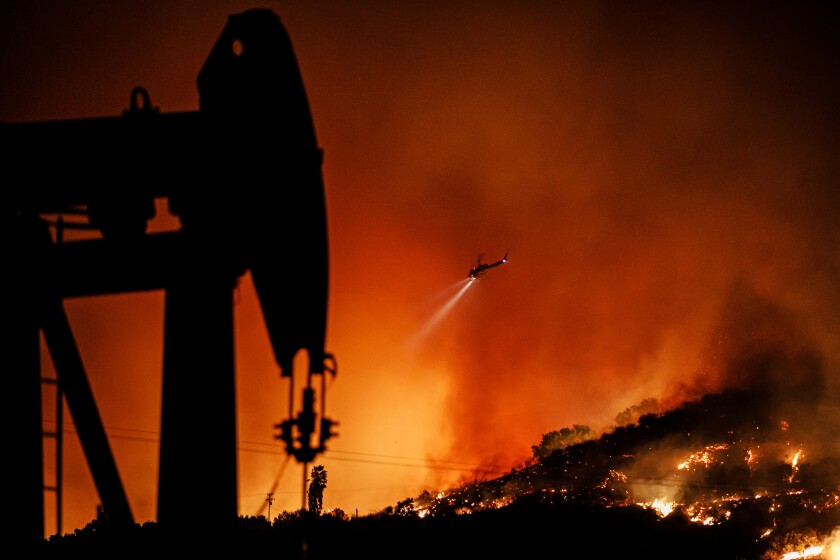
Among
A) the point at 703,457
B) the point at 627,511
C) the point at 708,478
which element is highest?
the point at 703,457

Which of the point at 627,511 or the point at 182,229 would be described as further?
the point at 627,511

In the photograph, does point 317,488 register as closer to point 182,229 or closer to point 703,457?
point 703,457

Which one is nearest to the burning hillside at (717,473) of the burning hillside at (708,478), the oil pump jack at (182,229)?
the burning hillside at (708,478)

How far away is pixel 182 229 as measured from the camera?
4863 millimetres

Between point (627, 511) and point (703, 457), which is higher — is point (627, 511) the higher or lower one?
the lower one

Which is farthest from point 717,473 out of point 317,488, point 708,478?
point 317,488

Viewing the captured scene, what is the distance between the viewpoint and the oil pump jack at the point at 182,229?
15.0 ft

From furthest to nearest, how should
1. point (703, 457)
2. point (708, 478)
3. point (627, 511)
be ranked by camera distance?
point (703, 457), point (708, 478), point (627, 511)

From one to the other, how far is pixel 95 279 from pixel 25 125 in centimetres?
131

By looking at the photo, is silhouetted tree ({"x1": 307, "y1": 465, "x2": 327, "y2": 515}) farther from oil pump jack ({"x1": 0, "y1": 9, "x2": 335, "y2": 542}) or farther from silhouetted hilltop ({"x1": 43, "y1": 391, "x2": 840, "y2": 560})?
oil pump jack ({"x1": 0, "y1": 9, "x2": 335, "y2": 542})

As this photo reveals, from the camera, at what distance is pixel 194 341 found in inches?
181

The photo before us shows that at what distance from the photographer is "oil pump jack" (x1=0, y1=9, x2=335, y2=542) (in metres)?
4.57

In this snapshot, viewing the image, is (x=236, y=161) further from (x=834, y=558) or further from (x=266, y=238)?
(x=834, y=558)

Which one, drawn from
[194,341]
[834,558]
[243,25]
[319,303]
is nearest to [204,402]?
[194,341]
